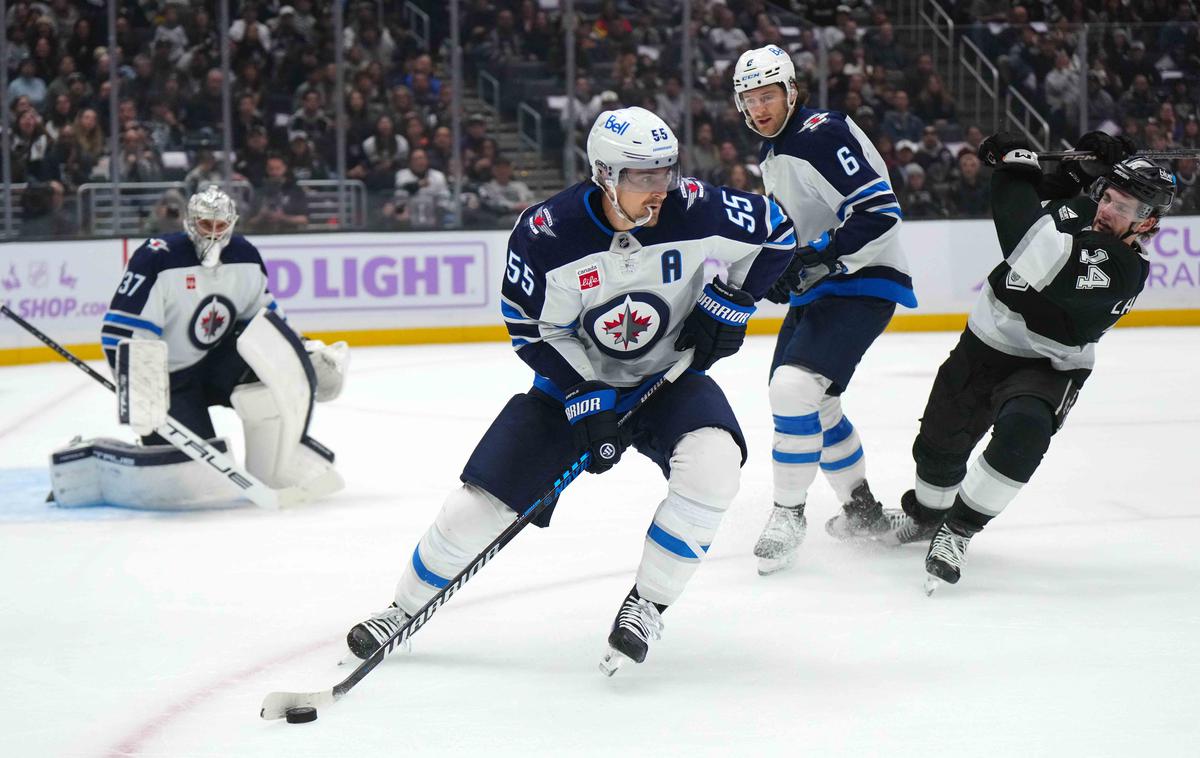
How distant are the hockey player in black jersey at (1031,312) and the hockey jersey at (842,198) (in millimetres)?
272

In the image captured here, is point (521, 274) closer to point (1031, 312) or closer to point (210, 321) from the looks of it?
point (1031, 312)

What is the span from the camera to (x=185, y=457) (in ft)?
14.5

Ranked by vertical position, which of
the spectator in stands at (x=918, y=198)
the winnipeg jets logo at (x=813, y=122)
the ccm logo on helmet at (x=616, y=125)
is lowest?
the spectator in stands at (x=918, y=198)

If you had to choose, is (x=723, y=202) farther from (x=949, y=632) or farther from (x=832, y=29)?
(x=832, y=29)

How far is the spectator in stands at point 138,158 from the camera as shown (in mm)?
8633

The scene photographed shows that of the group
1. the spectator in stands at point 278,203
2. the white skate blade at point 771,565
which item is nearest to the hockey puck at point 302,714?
the white skate blade at point 771,565

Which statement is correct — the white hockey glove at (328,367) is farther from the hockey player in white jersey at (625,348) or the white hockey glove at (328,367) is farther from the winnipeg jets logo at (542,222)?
the winnipeg jets logo at (542,222)

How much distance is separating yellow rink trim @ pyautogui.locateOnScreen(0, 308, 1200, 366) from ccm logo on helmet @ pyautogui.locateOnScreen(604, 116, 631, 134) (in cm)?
616

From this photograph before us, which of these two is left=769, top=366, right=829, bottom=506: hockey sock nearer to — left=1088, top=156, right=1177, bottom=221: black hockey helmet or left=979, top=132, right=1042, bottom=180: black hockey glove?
left=979, top=132, right=1042, bottom=180: black hockey glove

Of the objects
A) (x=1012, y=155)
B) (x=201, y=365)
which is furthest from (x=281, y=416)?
(x=1012, y=155)

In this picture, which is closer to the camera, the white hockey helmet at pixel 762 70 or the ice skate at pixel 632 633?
the ice skate at pixel 632 633

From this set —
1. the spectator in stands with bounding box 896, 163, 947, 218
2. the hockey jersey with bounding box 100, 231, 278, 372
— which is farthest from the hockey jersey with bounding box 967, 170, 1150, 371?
the spectator in stands with bounding box 896, 163, 947, 218

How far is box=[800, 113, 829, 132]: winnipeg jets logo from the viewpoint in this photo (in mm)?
3637

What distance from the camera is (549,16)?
31.8 ft
